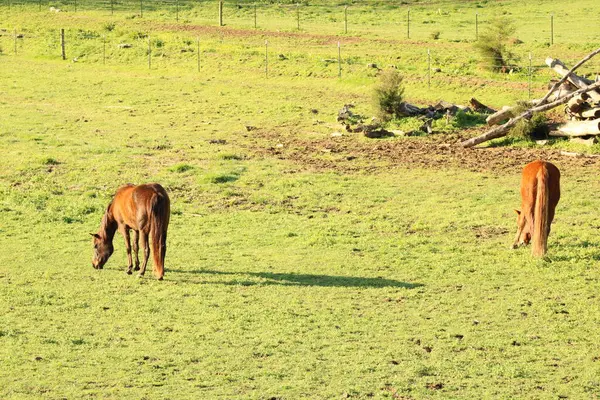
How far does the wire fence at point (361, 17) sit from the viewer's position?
54406mm

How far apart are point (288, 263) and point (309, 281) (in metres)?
1.34

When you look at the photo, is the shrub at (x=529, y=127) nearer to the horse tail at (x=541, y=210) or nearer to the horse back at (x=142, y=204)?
the horse tail at (x=541, y=210)

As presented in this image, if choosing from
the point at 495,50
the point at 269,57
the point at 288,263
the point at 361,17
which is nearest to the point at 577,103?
the point at 288,263

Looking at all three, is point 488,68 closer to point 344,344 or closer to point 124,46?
point 124,46

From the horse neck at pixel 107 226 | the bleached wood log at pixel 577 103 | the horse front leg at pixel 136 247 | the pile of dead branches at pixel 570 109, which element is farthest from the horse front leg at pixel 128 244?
the bleached wood log at pixel 577 103

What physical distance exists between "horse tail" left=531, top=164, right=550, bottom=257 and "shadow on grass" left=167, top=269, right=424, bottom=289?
2572 millimetres

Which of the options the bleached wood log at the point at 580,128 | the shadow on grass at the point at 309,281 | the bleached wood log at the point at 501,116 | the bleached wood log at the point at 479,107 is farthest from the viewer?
the bleached wood log at the point at 479,107

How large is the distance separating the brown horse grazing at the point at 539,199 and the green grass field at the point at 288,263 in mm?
456

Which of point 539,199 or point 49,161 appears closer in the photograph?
point 539,199

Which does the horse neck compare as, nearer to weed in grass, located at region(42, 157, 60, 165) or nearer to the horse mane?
the horse mane

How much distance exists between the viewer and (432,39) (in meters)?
51.6

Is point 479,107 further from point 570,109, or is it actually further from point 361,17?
point 361,17

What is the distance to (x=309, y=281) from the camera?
1730 cm

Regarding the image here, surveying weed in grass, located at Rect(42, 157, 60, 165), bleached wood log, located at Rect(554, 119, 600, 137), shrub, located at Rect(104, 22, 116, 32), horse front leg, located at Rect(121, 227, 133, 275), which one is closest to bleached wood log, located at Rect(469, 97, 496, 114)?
bleached wood log, located at Rect(554, 119, 600, 137)
